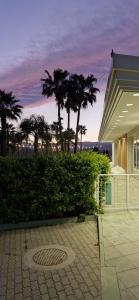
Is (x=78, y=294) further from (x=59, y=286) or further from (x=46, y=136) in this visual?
(x=46, y=136)

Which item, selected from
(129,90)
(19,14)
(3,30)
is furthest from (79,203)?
(3,30)

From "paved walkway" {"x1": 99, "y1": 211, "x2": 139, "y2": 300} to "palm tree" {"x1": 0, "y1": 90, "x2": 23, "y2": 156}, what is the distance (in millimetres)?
29084

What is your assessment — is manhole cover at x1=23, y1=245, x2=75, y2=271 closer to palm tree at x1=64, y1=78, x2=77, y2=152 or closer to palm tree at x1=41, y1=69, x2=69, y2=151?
palm tree at x1=41, y1=69, x2=69, y2=151

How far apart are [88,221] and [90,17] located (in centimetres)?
1009

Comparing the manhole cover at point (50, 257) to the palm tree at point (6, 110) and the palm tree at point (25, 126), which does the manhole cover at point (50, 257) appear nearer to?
the palm tree at point (6, 110)

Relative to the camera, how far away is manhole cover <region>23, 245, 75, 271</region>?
5.25 metres

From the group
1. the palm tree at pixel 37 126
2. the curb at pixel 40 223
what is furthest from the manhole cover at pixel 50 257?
the palm tree at pixel 37 126

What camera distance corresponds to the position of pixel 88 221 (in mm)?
8172

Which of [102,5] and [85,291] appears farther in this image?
[102,5]

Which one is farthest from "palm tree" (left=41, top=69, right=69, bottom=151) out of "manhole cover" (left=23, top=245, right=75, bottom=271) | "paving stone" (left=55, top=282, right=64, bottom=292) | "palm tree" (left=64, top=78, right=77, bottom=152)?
"paving stone" (left=55, top=282, right=64, bottom=292)

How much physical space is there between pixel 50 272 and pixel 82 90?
3456cm

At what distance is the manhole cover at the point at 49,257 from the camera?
525cm

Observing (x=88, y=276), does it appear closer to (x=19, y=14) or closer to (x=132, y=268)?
(x=132, y=268)

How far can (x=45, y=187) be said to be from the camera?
8.05 meters
